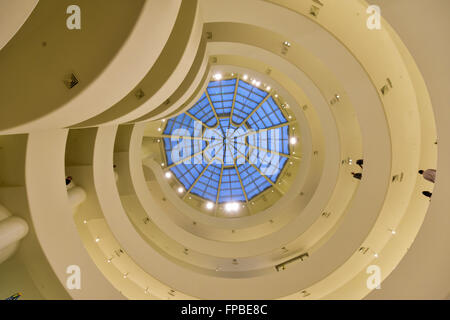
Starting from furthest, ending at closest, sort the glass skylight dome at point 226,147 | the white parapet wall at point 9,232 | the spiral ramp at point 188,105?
the glass skylight dome at point 226,147 → the white parapet wall at point 9,232 → the spiral ramp at point 188,105

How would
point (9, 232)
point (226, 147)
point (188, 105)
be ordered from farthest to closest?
1. point (226, 147)
2. point (188, 105)
3. point (9, 232)

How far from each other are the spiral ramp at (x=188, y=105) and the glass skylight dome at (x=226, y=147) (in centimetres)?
418

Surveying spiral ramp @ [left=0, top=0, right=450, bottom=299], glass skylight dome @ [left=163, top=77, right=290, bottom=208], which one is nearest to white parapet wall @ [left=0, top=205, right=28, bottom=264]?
spiral ramp @ [left=0, top=0, right=450, bottom=299]

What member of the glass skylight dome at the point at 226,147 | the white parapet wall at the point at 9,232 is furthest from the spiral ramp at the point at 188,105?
the glass skylight dome at the point at 226,147

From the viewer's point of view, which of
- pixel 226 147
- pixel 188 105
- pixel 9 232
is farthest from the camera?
pixel 226 147

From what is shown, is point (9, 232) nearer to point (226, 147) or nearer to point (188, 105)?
point (188, 105)

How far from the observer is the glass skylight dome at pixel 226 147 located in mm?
17953

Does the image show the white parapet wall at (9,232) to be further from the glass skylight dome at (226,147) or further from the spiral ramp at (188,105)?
the glass skylight dome at (226,147)

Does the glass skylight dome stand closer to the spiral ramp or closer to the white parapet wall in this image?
the spiral ramp

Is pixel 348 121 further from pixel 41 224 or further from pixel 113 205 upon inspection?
pixel 41 224

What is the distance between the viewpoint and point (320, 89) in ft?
35.2

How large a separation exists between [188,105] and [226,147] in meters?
8.24

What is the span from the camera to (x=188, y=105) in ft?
36.3

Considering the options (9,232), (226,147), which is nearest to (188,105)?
(9,232)
